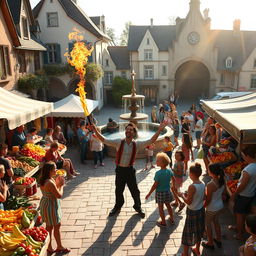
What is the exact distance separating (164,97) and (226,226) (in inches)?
1067

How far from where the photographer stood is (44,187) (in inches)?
202

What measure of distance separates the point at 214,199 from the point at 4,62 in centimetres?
1502

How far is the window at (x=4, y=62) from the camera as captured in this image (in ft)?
50.7

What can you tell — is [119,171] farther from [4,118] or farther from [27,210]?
[4,118]

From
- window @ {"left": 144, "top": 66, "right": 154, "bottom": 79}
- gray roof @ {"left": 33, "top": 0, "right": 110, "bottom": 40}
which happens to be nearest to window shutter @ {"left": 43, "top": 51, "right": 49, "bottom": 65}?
gray roof @ {"left": 33, "top": 0, "right": 110, "bottom": 40}

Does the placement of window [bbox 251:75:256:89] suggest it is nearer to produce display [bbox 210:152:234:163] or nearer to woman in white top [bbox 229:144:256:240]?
produce display [bbox 210:152:234:163]

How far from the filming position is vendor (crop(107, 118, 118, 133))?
1380 centimetres

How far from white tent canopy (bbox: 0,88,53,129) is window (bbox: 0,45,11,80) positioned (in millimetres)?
6542

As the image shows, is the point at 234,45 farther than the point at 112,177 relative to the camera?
Yes

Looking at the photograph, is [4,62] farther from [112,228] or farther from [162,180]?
[162,180]

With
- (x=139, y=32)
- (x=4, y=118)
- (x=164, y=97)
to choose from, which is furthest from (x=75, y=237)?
(x=139, y=32)

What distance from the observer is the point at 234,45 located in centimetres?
3331

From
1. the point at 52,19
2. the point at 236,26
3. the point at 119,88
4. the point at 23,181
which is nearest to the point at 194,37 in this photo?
the point at 236,26

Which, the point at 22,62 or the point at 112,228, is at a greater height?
the point at 22,62
